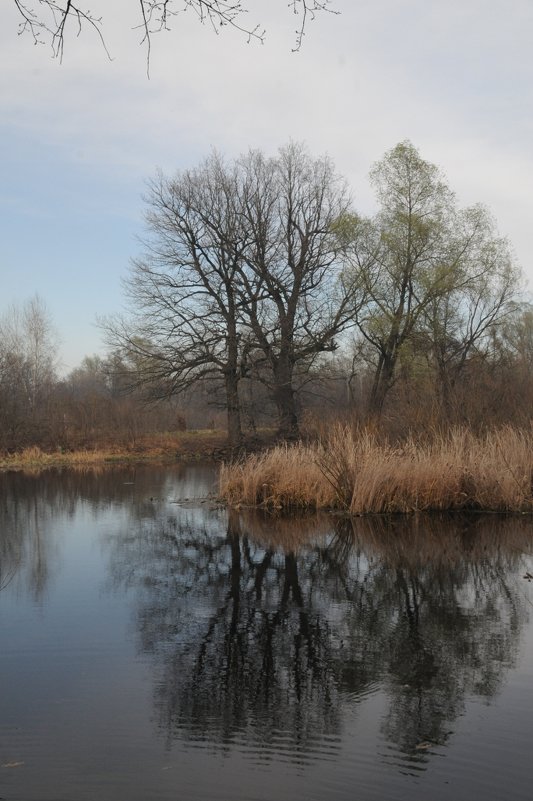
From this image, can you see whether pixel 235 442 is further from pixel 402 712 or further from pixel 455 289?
pixel 402 712

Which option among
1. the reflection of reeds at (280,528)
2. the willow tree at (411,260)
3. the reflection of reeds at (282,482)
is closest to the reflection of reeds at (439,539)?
the reflection of reeds at (280,528)

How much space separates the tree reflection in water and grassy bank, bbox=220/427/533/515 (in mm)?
1319

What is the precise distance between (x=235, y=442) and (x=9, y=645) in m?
25.9

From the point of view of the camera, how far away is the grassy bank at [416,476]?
13.7 metres

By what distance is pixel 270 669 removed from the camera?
5914 millimetres

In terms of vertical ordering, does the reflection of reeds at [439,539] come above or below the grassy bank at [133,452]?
below

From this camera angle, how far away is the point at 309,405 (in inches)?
1310

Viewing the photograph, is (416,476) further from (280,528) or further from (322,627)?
(322,627)

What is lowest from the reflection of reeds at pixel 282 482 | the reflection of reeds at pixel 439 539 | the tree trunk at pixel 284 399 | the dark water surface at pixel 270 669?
the dark water surface at pixel 270 669

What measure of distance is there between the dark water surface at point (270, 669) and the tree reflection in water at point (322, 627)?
24 mm

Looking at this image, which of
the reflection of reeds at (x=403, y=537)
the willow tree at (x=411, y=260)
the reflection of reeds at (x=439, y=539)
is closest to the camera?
the reflection of reeds at (x=439, y=539)

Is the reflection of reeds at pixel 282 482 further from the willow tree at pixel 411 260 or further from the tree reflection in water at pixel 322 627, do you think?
the willow tree at pixel 411 260

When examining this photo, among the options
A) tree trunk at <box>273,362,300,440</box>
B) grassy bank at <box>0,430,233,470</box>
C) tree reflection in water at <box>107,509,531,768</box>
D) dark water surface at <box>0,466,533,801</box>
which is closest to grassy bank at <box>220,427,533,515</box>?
tree reflection in water at <box>107,509,531,768</box>

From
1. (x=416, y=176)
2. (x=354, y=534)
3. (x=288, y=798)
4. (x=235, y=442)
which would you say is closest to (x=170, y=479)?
(x=235, y=442)
